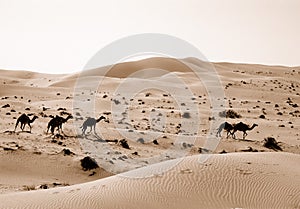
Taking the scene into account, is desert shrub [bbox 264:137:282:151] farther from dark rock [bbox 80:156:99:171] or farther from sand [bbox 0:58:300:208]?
dark rock [bbox 80:156:99:171]

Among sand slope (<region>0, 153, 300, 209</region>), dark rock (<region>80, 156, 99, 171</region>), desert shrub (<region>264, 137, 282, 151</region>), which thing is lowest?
desert shrub (<region>264, 137, 282, 151</region>)

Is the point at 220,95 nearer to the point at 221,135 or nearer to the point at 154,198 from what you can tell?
the point at 221,135

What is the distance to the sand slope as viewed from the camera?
8859 mm

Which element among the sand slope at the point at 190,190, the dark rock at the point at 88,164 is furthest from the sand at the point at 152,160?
the dark rock at the point at 88,164

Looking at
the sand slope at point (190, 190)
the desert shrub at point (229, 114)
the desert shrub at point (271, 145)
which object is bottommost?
the desert shrub at point (229, 114)

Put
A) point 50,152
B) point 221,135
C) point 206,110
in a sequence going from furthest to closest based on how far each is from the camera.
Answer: point 206,110 < point 221,135 < point 50,152

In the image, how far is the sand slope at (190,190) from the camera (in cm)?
Result: 886

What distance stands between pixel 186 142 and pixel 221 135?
8.41 ft

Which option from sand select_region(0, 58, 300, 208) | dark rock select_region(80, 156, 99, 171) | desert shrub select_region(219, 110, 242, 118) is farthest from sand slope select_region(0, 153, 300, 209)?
desert shrub select_region(219, 110, 242, 118)

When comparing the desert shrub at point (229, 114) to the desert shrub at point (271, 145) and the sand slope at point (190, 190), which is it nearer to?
the desert shrub at point (271, 145)

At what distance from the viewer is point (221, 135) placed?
67.1ft

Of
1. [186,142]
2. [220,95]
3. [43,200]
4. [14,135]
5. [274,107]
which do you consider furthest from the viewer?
[220,95]

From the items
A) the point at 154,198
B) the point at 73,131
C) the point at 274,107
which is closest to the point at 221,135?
the point at 73,131

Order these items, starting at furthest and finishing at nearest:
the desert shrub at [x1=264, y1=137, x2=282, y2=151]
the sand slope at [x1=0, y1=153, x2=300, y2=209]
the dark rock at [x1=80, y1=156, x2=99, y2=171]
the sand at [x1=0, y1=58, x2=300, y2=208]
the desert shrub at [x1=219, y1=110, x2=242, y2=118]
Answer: the desert shrub at [x1=219, y1=110, x2=242, y2=118]
the desert shrub at [x1=264, y1=137, x2=282, y2=151]
the dark rock at [x1=80, y1=156, x2=99, y2=171]
the sand at [x1=0, y1=58, x2=300, y2=208]
the sand slope at [x1=0, y1=153, x2=300, y2=209]
